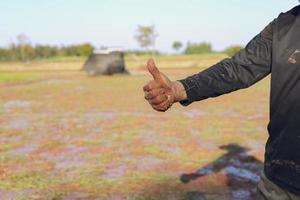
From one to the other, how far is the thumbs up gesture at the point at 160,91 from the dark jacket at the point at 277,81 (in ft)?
0.39

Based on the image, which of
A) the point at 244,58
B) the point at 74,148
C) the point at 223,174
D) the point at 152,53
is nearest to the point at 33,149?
the point at 74,148

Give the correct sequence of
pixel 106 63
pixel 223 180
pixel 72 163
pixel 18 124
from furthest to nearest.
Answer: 1. pixel 106 63
2. pixel 18 124
3. pixel 72 163
4. pixel 223 180

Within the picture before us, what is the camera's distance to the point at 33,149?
29.6 ft

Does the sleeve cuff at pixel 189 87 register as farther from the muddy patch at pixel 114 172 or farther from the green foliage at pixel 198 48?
the green foliage at pixel 198 48

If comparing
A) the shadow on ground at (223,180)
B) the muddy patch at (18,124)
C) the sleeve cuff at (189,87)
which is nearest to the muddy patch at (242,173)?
the shadow on ground at (223,180)

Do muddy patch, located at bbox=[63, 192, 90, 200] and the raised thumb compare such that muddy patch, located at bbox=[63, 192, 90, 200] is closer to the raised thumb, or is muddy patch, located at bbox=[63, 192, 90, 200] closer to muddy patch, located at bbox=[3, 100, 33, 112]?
the raised thumb

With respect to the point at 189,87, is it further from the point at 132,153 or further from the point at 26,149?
the point at 26,149

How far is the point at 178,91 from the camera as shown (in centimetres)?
238

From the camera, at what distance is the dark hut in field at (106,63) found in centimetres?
3994

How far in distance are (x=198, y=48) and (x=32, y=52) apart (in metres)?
37.8

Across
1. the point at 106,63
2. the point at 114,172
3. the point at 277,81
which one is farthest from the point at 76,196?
the point at 106,63

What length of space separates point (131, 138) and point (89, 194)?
3.94 meters

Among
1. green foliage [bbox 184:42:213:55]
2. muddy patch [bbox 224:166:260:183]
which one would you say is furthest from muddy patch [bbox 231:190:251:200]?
green foliage [bbox 184:42:213:55]

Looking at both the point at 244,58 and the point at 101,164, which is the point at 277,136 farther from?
the point at 101,164
